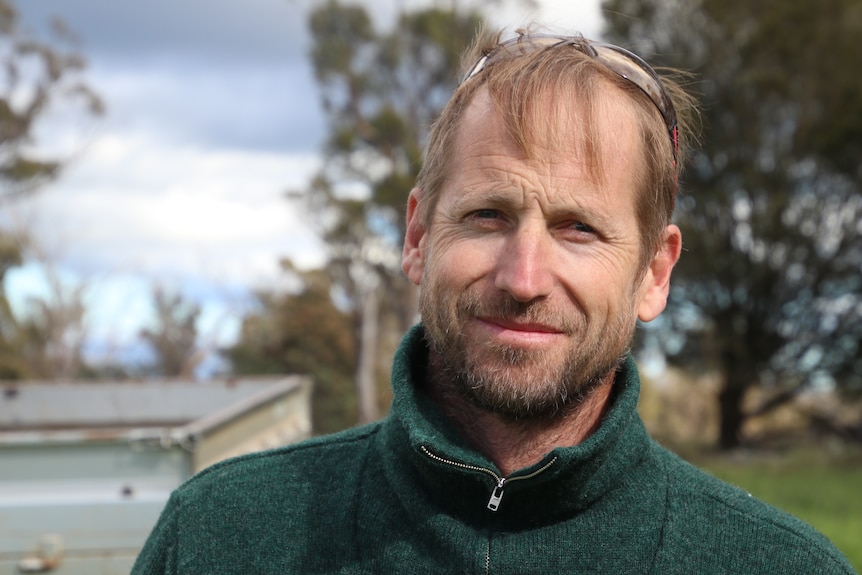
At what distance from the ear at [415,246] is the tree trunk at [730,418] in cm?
1860

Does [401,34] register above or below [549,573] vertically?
below

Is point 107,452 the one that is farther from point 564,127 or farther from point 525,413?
point 564,127

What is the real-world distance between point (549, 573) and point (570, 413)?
0.29m

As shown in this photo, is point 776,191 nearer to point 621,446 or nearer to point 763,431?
point 763,431

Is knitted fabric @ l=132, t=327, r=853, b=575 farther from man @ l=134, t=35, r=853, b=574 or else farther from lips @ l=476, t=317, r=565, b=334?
lips @ l=476, t=317, r=565, b=334

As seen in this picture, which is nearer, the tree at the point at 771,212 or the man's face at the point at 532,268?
the man's face at the point at 532,268

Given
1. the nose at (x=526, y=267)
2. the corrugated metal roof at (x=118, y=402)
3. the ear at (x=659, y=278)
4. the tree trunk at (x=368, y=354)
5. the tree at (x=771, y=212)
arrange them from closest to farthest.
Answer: the nose at (x=526, y=267)
the ear at (x=659, y=278)
the corrugated metal roof at (x=118, y=402)
the tree at (x=771, y=212)
the tree trunk at (x=368, y=354)

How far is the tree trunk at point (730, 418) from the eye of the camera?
19.5 meters

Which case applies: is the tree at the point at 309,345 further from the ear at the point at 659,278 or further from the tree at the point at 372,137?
the ear at the point at 659,278

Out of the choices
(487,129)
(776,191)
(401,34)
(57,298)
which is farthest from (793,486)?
(401,34)

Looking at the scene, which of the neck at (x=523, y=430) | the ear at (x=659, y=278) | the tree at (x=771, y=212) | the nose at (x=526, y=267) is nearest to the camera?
the nose at (x=526, y=267)

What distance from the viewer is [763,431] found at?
67.6ft

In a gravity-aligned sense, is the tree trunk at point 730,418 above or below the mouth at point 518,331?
below

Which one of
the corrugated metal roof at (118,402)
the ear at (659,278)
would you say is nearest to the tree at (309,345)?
the corrugated metal roof at (118,402)
